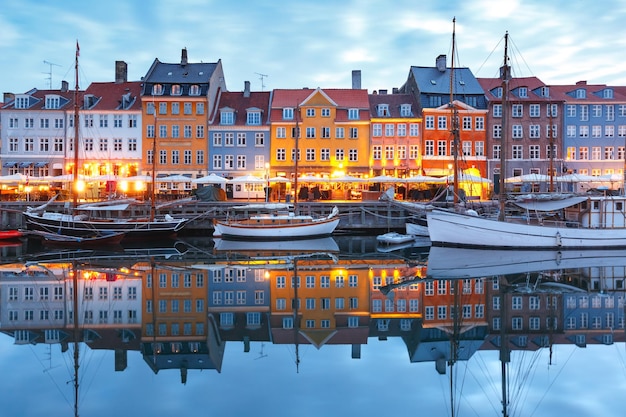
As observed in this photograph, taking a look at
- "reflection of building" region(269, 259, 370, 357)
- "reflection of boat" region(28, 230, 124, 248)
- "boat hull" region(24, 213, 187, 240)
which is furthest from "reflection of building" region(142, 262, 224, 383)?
"boat hull" region(24, 213, 187, 240)

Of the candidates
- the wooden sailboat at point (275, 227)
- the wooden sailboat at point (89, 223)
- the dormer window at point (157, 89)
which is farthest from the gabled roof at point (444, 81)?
the wooden sailboat at point (89, 223)

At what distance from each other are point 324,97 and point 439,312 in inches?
1570

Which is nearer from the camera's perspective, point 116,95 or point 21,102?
point 21,102

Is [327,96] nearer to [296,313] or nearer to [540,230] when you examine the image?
[540,230]

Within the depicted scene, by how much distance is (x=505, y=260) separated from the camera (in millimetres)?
28641

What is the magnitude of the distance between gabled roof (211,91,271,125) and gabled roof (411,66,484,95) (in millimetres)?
14660

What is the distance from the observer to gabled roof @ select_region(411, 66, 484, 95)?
184 ft

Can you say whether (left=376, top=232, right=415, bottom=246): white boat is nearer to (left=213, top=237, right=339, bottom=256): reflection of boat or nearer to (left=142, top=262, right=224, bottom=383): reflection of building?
(left=213, top=237, right=339, bottom=256): reflection of boat

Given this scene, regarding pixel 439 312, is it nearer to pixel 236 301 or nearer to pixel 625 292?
pixel 236 301

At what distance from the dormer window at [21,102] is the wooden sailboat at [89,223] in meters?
20.6

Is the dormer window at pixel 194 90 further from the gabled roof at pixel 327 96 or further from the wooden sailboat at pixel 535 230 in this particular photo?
the wooden sailboat at pixel 535 230

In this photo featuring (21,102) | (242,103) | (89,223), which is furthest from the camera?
(242,103)

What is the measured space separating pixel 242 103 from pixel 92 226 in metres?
25.1

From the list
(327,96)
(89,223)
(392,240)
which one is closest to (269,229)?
(392,240)
